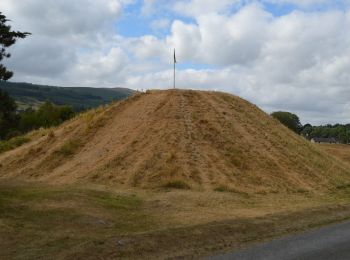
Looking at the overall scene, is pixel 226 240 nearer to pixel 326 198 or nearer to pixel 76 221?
pixel 76 221

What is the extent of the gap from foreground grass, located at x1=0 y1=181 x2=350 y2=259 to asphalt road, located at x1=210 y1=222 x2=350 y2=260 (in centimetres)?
51

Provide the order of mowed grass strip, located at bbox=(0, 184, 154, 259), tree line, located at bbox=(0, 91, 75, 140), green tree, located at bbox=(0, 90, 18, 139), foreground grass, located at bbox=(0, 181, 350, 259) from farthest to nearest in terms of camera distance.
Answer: tree line, located at bbox=(0, 91, 75, 140), green tree, located at bbox=(0, 90, 18, 139), mowed grass strip, located at bbox=(0, 184, 154, 259), foreground grass, located at bbox=(0, 181, 350, 259)

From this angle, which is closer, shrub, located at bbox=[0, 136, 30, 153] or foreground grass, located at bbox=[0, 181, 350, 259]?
foreground grass, located at bbox=[0, 181, 350, 259]

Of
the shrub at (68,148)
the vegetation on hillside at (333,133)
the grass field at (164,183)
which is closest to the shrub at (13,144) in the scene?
the grass field at (164,183)

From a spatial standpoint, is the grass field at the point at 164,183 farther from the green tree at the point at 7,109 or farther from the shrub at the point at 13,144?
the green tree at the point at 7,109

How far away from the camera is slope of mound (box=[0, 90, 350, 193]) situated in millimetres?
20594

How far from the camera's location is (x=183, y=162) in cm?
2119

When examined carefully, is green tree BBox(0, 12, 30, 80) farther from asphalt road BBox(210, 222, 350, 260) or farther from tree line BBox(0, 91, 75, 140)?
tree line BBox(0, 91, 75, 140)

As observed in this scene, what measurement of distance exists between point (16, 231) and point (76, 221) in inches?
71.6

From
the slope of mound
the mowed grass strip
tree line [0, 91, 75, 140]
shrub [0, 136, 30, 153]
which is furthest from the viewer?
tree line [0, 91, 75, 140]

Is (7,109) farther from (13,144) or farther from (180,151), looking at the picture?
(13,144)

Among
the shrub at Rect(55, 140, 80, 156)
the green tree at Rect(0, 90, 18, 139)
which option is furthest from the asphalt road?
the shrub at Rect(55, 140, 80, 156)

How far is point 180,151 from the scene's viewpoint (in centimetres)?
2202

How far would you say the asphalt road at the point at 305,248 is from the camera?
8.66m
